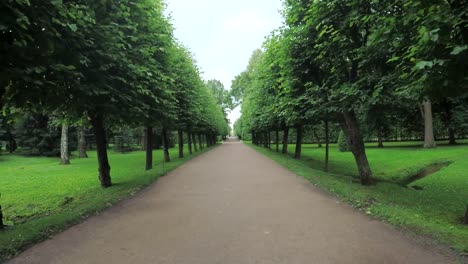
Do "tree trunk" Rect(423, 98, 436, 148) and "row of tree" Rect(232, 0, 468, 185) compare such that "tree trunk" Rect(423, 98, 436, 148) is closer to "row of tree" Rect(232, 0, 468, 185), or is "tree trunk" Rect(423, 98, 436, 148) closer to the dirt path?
"row of tree" Rect(232, 0, 468, 185)

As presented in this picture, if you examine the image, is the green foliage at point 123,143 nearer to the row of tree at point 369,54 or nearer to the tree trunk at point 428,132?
the row of tree at point 369,54

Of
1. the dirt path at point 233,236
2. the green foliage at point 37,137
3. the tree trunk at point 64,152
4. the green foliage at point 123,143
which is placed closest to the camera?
the dirt path at point 233,236

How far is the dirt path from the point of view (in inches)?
160

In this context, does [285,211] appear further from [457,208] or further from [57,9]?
[57,9]

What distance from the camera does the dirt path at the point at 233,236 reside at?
4.05 meters

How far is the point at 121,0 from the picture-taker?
7.76 meters

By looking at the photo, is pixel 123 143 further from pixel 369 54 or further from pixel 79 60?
pixel 369 54

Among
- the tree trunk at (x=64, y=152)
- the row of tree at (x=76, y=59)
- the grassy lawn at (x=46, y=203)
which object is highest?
the row of tree at (x=76, y=59)

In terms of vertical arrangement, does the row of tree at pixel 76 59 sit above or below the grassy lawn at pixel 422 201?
above

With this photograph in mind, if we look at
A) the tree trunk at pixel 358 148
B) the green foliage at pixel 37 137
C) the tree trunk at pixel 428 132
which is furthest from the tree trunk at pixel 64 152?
the tree trunk at pixel 428 132

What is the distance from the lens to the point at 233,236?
488 centimetres

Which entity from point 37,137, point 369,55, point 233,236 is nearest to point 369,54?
point 369,55

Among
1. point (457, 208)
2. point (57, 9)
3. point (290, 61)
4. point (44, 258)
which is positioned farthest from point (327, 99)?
point (44, 258)

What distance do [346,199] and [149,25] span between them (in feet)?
25.7
